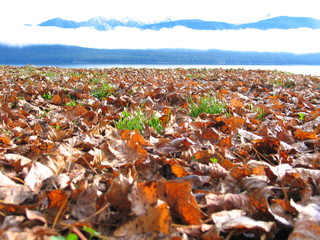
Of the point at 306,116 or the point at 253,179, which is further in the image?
the point at 306,116

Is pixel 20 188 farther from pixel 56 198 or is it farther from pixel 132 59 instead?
pixel 132 59

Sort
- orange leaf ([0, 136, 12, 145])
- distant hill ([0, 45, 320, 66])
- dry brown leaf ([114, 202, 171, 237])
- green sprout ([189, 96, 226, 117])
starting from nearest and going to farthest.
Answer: dry brown leaf ([114, 202, 171, 237])
orange leaf ([0, 136, 12, 145])
green sprout ([189, 96, 226, 117])
distant hill ([0, 45, 320, 66])

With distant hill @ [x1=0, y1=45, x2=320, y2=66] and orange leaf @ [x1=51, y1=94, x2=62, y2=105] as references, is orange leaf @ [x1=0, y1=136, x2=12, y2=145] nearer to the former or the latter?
orange leaf @ [x1=51, y1=94, x2=62, y2=105]

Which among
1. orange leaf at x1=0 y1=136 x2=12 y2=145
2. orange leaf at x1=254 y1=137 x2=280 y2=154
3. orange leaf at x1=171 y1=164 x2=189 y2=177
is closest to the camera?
orange leaf at x1=171 y1=164 x2=189 y2=177

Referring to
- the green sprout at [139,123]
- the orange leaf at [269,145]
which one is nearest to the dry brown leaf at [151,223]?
the orange leaf at [269,145]

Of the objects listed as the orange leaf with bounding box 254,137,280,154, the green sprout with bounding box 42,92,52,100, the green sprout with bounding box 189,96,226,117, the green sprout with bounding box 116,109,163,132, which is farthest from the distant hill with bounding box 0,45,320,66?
the orange leaf with bounding box 254,137,280,154

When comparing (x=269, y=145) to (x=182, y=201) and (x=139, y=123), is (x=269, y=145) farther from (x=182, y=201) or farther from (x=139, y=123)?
(x=139, y=123)

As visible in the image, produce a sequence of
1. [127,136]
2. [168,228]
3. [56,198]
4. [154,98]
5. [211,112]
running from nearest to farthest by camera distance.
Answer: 1. [168,228]
2. [56,198]
3. [127,136]
4. [211,112]
5. [154,98]

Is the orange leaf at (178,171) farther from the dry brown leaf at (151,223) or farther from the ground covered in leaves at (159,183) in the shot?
the dry brown leaf at (151,223)

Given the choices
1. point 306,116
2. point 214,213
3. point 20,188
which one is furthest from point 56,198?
point 306,116

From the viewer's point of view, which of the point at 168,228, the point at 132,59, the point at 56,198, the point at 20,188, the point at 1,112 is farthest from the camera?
the point at 132,59

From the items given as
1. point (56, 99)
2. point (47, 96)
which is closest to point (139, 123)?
point (56, 99)
